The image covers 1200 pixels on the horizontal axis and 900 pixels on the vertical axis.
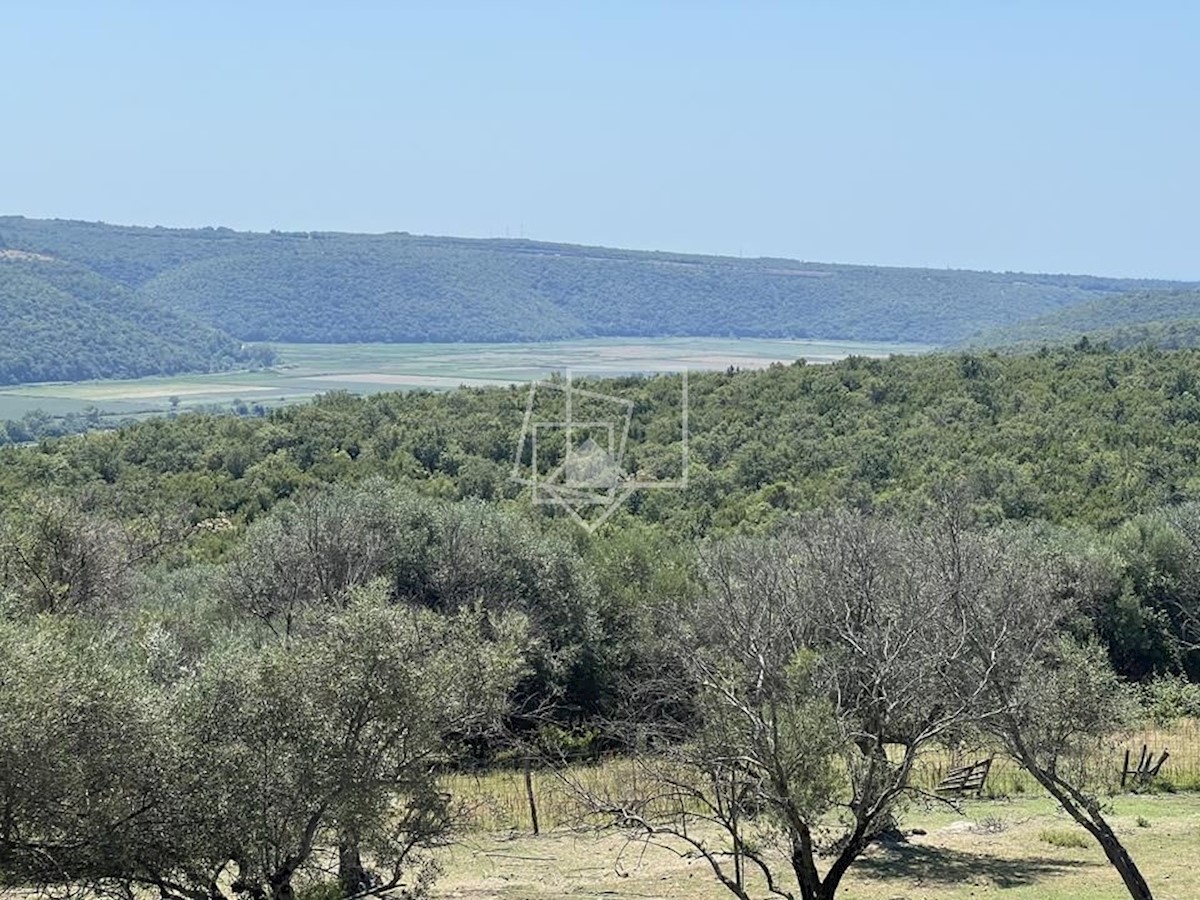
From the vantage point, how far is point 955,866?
21.1 metres

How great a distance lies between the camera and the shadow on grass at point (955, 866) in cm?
2042

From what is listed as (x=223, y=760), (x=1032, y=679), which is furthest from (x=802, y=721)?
(x=1032, y=679)

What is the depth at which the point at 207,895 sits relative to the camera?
45.6 feet

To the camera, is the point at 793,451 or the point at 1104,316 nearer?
the point at 793,451

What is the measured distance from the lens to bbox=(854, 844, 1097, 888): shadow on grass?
2042 cm

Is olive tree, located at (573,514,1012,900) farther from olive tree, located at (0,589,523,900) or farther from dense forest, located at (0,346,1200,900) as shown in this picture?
olive tree, located at (0,589,523,900)

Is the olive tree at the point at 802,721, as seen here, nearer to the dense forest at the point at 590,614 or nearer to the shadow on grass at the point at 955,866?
the dense forest at the point at 590,614
